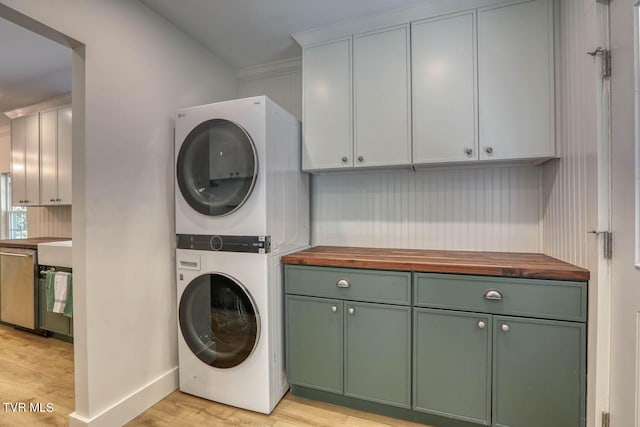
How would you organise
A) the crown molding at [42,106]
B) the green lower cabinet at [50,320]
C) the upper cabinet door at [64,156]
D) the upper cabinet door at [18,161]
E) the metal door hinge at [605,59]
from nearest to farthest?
the metal door hinge at [605,59] → the green lower cabinet at [50,320] → the upper cabinet door at [64,156] → the crown molding at [42,106] → the upper cabinet door at [18,161]

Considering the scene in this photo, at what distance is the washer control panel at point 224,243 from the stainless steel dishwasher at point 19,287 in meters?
2.05

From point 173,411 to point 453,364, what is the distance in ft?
5.46

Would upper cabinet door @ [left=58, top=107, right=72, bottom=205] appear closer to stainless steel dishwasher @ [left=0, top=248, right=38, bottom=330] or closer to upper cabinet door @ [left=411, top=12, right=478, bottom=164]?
stainless steel dishwasher @ [left=0, top=248, right=38, bottom=330]

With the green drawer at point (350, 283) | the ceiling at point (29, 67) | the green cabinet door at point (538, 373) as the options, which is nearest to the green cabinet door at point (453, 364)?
the green cabinet door at point (538, 373)

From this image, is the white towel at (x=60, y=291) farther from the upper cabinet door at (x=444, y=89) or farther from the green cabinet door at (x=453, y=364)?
the upper cabinet door at (x=444, y=89)

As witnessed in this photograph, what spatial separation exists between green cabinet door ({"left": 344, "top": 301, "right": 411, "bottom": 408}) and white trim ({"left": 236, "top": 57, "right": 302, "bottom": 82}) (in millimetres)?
2002

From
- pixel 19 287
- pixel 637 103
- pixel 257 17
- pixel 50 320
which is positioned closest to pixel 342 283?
pixel 637 103

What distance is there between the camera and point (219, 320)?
1.85 m

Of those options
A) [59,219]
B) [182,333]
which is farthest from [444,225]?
[59,219]

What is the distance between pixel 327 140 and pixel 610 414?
199 cm

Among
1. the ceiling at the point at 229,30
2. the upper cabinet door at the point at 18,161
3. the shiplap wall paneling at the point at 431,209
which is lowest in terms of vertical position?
the shiplap wall paneling at the point at 431,209

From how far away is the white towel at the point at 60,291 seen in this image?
8.05 ft

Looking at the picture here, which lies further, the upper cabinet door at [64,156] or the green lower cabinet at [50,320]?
the upper cabinet door at [64,156]

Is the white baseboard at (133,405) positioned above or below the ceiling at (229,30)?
below
